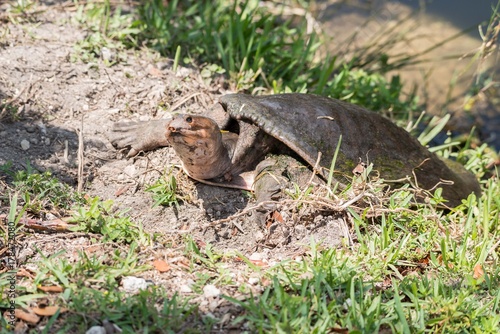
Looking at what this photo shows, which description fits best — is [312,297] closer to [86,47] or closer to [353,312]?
[353,312]

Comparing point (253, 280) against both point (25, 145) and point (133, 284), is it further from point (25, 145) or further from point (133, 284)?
point (25, 145)

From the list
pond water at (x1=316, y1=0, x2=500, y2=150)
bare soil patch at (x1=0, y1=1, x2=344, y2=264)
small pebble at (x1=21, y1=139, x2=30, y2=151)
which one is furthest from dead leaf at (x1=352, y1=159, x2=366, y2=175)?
pond water at (x1=316, y1=0, x2=500, y2=150)

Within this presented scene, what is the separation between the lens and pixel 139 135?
3918 millimetres

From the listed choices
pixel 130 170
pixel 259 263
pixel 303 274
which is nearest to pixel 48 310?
pixel 259 263

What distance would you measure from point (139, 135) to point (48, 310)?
1.56 meters

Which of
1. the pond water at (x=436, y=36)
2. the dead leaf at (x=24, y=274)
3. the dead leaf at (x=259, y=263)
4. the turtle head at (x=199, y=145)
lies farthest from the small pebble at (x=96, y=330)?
the pond water at (x=436, y=36)

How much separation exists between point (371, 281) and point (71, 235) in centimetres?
152

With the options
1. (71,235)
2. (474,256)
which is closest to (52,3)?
(71,235)

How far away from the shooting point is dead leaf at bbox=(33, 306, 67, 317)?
2572 mm

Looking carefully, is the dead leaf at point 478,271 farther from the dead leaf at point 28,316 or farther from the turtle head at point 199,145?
the dead leaf at point 28,316

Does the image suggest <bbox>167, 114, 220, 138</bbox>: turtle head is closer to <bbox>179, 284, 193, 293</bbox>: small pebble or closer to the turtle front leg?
the turtle front leg

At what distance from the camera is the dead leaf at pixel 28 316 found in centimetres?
254

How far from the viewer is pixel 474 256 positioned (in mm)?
3424

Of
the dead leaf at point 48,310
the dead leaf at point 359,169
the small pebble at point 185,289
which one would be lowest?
the dead leaf at point 48,310
